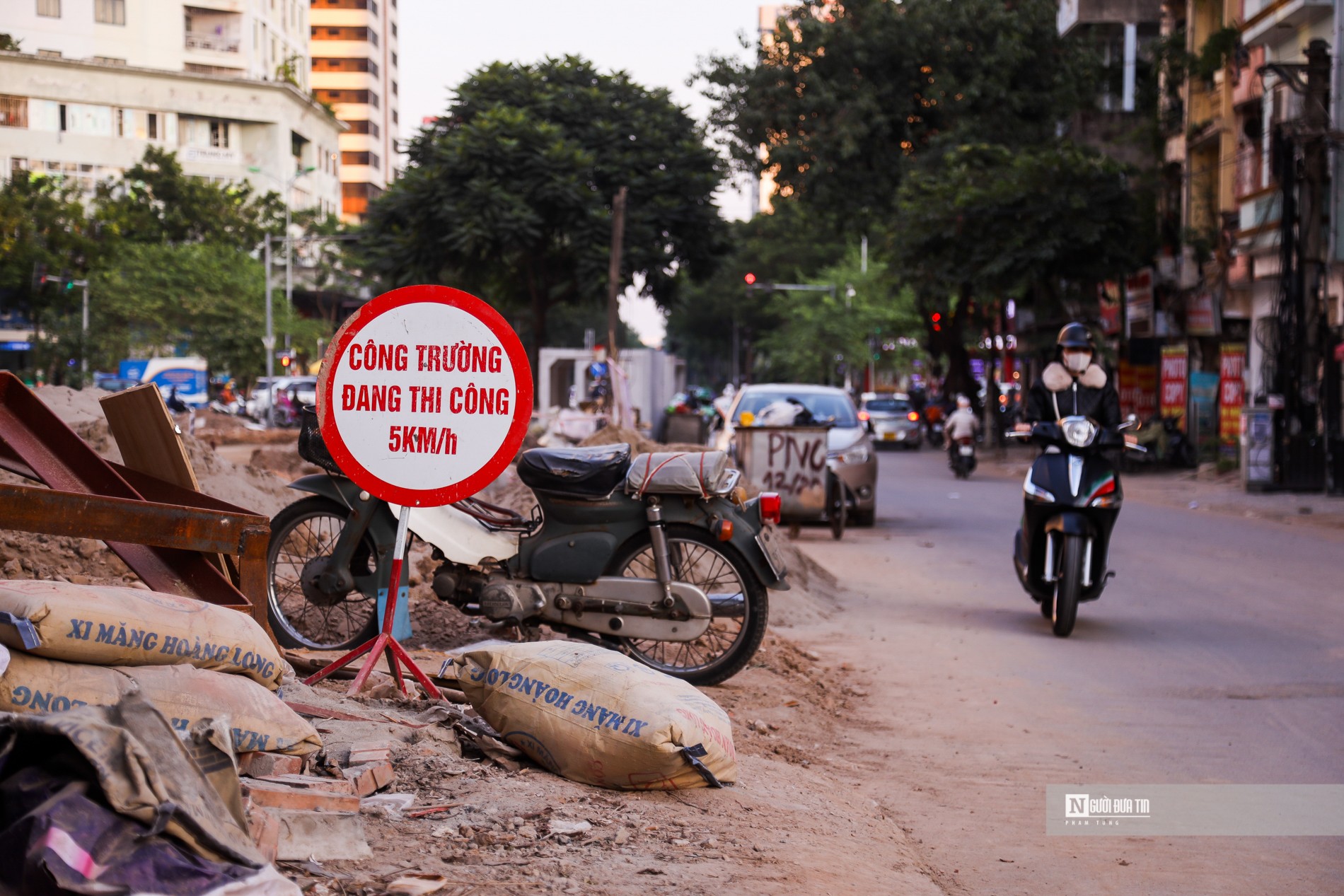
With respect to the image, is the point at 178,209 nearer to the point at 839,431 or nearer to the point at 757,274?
the point at 757,274

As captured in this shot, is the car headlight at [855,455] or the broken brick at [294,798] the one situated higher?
the car headlight at [855,455]

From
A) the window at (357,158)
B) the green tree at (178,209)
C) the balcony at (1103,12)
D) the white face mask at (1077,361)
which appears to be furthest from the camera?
the window at (357,158)

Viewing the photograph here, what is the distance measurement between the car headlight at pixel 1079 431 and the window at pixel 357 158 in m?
107

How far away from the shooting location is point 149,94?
2928 inches

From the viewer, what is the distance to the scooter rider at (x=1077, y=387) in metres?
8.90

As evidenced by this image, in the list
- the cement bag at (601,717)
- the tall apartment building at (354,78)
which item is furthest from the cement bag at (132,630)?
the tall apartment building at (354,78)

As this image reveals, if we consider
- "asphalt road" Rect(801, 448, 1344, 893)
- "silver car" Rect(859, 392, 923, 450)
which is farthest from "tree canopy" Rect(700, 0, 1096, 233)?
"asphalt road" Rect(801, 448, 1344, 893)

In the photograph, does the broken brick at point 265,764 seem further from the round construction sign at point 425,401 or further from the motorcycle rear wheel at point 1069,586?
the motorcycle rear wheel at point 1069,586

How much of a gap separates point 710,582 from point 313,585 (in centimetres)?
190

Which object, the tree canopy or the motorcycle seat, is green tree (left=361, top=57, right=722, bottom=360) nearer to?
the tree canopy

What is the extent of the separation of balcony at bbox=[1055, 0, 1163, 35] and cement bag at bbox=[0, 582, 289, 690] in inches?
1244

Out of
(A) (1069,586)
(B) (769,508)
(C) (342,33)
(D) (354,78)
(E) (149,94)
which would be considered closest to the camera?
(B) (769,508)

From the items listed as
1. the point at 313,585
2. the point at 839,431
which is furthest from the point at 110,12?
the point at 313,585

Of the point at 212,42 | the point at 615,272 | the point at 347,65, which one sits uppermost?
the point at 347,65
